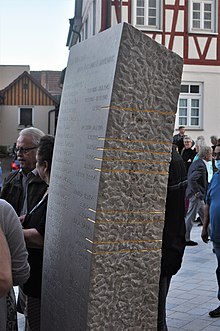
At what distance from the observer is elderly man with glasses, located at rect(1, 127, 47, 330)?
461 cm

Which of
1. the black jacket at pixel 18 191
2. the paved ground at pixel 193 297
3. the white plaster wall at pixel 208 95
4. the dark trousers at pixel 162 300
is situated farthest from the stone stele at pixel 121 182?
the white plaster wall at pixel 208 95

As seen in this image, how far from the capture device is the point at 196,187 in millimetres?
11117

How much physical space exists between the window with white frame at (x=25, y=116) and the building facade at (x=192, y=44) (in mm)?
23614

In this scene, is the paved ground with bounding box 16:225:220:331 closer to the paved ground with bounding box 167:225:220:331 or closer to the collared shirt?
the paved ground with bounding box 167:225:220:331

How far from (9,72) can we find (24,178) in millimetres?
48319

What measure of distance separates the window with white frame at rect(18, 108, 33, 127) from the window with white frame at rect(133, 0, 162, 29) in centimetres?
2446

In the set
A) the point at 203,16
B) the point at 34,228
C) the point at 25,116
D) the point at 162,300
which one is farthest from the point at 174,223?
the point at 25,116

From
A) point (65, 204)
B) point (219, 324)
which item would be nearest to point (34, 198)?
point (65, 204)

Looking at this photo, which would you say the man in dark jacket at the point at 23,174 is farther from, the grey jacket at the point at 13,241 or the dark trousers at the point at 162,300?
the grey jacket at the point at 13,241

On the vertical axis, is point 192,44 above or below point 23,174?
above

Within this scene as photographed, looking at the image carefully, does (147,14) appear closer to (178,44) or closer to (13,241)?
(178,44)

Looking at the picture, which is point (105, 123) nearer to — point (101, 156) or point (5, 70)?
point (101, 156)

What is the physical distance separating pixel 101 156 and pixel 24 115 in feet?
143

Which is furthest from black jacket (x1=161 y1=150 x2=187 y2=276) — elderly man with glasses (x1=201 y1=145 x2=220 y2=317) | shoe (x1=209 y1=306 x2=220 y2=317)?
shoe (x1=209 y1=306 x2=220 y2=317)
